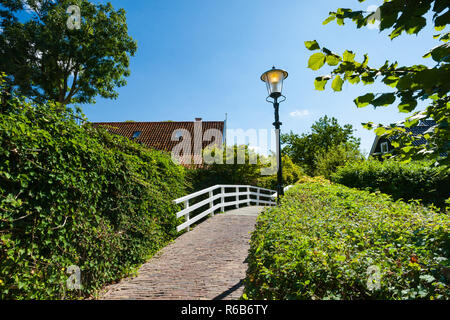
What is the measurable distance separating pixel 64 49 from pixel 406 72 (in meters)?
22.5

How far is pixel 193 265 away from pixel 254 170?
1149 cm

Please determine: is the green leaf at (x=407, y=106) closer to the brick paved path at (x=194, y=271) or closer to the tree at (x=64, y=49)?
the brick paved path at (x=194, y=271)

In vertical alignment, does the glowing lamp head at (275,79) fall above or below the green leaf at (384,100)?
above

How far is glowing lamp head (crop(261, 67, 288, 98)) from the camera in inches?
277

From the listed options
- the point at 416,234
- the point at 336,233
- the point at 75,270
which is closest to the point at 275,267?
the point at 336,233

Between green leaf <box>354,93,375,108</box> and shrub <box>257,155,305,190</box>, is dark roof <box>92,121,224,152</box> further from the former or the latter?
green leaf <box>354,93,375,108</box>

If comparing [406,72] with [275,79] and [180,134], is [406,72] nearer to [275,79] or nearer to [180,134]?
[275,79]

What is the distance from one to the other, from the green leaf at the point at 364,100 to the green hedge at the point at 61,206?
3.47m

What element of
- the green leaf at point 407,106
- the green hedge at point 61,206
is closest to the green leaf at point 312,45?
the green leaf at point 407,106

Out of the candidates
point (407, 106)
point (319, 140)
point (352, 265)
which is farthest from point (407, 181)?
point (319, 140)

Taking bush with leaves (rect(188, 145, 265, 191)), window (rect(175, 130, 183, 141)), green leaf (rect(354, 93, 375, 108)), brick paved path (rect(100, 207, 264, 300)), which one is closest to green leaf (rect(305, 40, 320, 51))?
green leaf (rect(354, 93, 375, 108))

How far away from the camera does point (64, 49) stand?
60.7ft

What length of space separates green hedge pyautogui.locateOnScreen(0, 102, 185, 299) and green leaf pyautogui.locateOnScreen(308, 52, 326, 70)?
10.3 feet

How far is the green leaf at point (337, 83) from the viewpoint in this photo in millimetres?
2047
